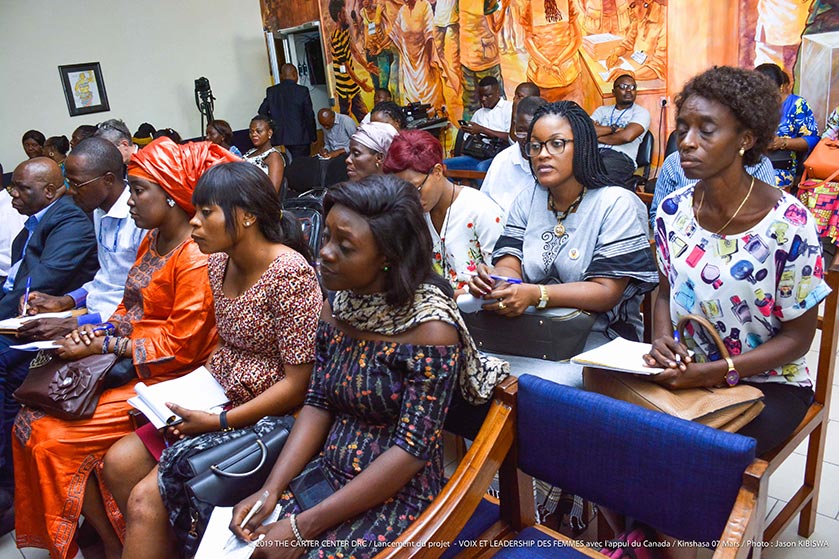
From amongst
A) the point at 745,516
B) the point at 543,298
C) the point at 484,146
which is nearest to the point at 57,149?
the point at 484,146

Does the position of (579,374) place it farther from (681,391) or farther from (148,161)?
(148,161)

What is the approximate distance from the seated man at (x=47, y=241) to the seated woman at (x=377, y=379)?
2176 mm

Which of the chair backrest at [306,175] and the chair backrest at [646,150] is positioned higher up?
the chair backrest at [306,175]

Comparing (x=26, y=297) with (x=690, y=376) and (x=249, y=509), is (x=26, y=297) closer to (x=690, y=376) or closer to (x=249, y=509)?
(x=249, y=509)

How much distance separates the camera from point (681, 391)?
1718 mm

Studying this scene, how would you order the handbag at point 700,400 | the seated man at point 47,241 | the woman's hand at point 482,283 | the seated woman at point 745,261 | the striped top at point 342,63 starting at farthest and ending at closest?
the striped top at point 342,63 → the seated man at point 47,241 → the woman's hand at point 482,283 → the seated woman at point 745,261 → the handbag at point 700,400

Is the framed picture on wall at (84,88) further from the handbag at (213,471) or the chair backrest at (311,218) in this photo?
the handbag at (213,471)

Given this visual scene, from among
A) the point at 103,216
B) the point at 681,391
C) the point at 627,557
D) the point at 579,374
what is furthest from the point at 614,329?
the point at 103,216

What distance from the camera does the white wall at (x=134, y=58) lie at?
9.06 meters

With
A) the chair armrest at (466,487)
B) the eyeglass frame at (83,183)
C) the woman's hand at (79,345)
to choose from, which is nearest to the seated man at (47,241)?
the eyeglass frame at (83,183)

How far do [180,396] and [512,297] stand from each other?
117cm

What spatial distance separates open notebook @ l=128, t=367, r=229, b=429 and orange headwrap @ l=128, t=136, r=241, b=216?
73 cm

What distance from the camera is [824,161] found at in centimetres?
414

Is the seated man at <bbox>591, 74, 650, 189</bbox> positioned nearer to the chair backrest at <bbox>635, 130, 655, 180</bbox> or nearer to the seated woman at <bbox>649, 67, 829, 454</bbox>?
the chair backrest at <bbox>635, 130, 655, 180</bbox>
